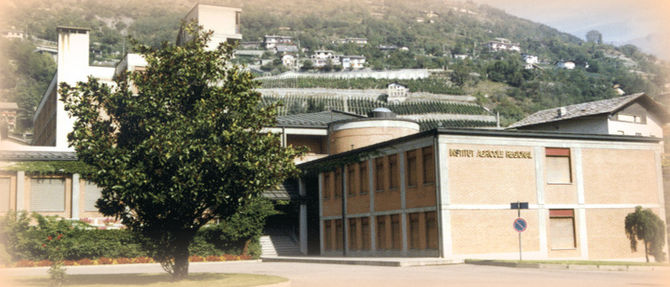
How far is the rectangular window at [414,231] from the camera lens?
121 feet

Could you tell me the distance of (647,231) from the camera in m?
38.2

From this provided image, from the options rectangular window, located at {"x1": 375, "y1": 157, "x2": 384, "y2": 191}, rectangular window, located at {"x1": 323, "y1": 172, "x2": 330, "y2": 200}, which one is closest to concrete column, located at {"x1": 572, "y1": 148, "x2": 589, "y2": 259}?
rectangular window, located at {"x1": 375, "y1": 157, "x2": 384, "y2": 191}

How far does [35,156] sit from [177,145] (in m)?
30.0

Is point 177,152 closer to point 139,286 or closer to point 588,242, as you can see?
point 139,286

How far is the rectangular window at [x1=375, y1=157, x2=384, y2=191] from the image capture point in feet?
134

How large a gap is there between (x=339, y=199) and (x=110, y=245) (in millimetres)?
14617

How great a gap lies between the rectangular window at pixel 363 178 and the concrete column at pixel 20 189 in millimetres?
22297

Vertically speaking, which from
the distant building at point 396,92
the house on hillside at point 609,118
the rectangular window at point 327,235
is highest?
the distant building at point 396,92

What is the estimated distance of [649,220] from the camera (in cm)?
3812

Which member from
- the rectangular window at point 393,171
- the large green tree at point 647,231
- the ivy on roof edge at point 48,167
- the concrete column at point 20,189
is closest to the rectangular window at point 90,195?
the ivy on roof edge at point 48,167

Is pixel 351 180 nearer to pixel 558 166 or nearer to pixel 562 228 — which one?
pixel 558 166

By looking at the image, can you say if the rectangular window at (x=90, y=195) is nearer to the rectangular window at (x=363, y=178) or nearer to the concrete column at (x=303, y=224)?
the concrete column at (x=303, y=224)

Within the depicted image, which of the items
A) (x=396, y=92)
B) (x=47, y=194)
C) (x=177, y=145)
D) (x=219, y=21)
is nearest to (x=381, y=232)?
(x=177, y=145)

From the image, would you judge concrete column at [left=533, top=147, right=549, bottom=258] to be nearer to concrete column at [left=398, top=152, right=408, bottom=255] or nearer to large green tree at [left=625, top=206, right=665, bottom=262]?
large green tree at [left=625, top=206, right=665, bottom=262]
